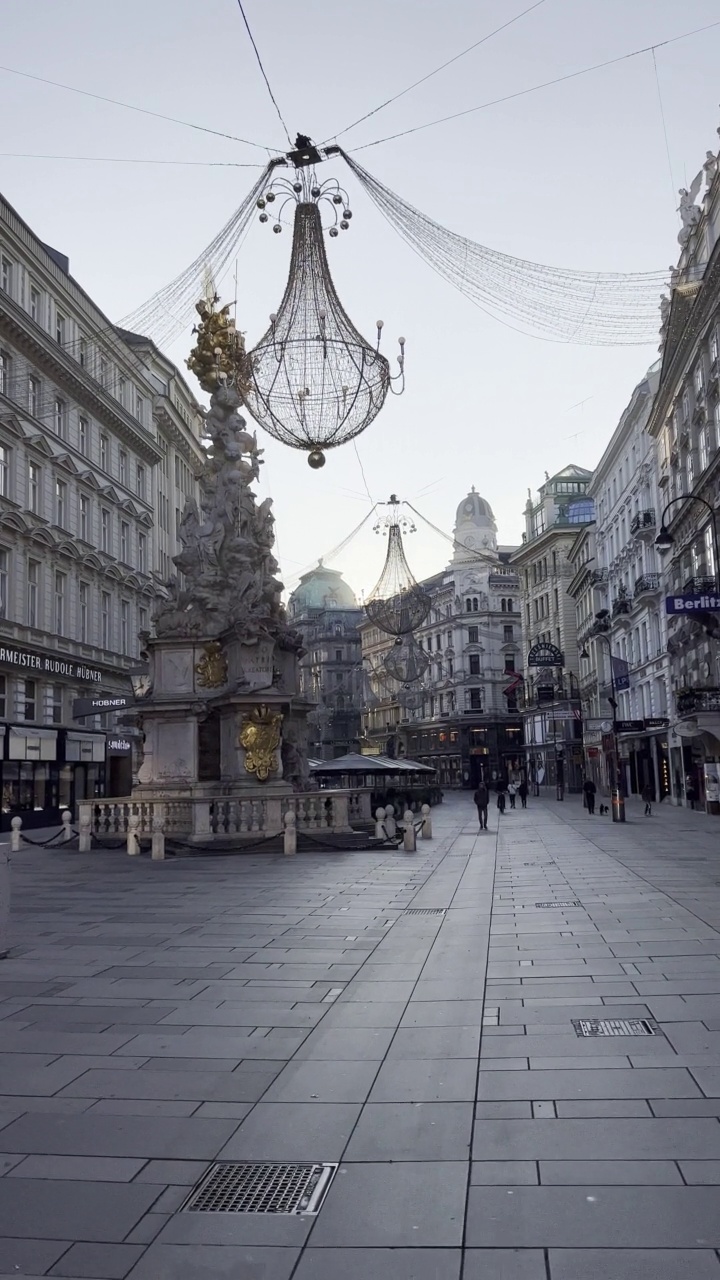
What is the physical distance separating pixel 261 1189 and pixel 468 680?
102363 millimetres

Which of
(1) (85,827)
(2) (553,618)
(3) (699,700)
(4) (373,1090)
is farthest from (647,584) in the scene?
(4) (373,1090)

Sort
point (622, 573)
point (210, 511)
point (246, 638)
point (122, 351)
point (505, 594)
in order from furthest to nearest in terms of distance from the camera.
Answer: point (505, 594), point (622, 573), point (122, 351), point (210, 511), point (246, 638)

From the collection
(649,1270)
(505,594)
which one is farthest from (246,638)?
(505,594)

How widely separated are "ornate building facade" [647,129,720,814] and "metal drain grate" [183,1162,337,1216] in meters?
26.4

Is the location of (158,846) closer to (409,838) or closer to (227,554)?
(409,838)

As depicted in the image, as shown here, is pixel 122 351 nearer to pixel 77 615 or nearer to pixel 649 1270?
pixel 77 615

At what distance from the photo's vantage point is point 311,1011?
8.82m

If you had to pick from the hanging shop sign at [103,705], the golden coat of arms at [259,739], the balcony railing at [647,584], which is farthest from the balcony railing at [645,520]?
the hanging shop sign at [103,705]

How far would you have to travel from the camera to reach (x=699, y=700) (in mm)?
36312

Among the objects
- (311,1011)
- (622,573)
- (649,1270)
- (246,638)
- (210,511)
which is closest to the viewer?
(649,1270)

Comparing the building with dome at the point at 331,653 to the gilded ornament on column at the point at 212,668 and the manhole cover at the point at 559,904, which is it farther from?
the manhole cover at the point at 559,904

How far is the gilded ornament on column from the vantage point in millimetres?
28000

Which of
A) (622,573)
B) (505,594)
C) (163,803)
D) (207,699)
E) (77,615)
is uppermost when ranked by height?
(505,594)

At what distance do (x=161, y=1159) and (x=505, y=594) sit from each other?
10632 centimetres
